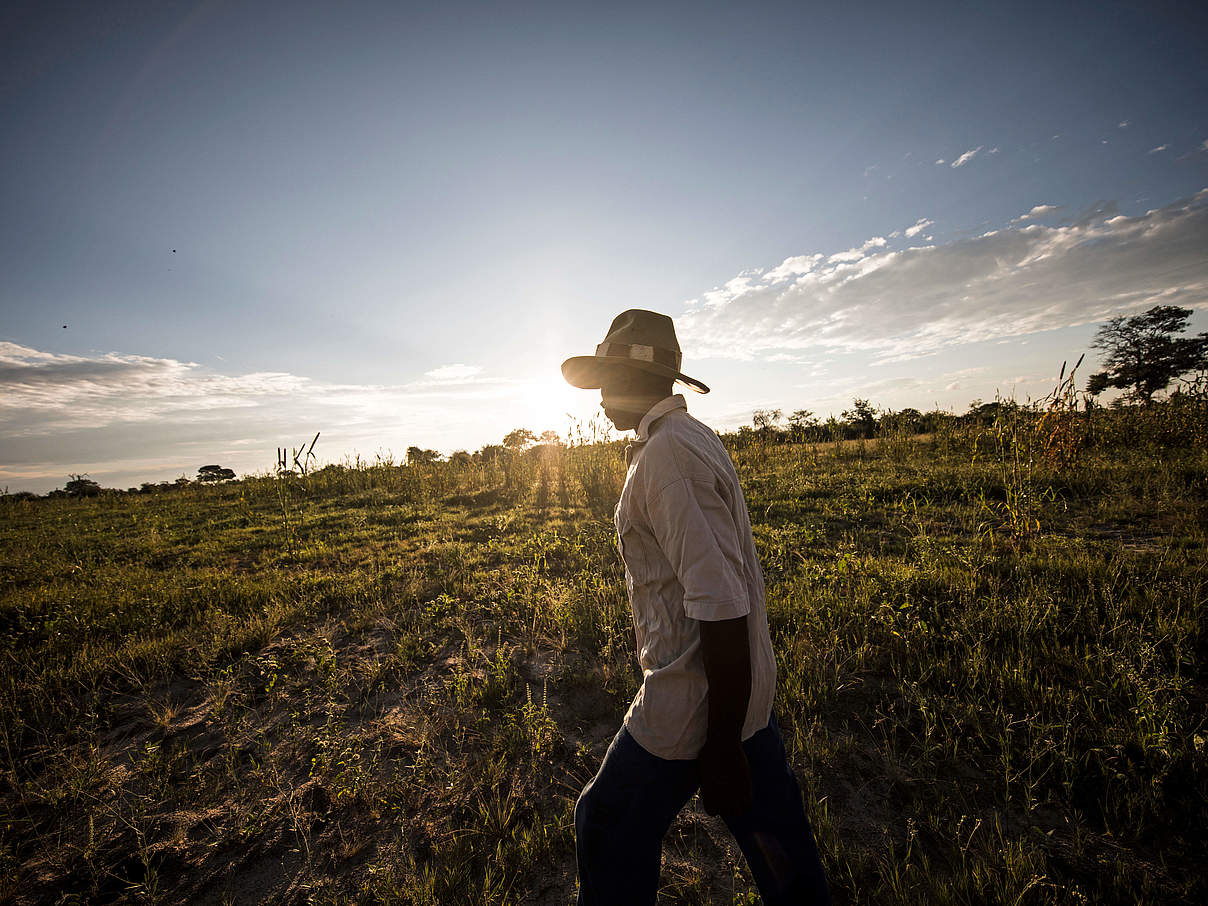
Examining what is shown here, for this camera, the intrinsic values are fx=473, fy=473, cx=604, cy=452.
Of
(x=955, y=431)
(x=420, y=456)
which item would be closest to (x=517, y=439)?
(x=420, y=456)

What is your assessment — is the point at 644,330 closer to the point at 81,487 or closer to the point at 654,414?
the point at 654,414

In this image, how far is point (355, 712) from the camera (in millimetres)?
3514

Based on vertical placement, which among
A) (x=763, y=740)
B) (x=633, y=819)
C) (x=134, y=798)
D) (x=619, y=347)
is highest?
(x=619, y=347)

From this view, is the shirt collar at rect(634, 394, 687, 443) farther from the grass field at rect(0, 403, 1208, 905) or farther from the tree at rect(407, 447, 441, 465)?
the tree at rect(407, 447, 441, 465)

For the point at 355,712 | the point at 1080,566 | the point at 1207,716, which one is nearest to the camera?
the point at 1207,716

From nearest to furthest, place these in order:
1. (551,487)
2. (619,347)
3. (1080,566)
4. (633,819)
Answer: (633,819), (619,347), (1080,566), (551,487)

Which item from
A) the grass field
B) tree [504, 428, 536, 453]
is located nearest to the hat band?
the grass field

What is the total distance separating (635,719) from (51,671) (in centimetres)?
545

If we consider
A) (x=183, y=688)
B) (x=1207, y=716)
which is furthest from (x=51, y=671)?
(x=1207, y=716)

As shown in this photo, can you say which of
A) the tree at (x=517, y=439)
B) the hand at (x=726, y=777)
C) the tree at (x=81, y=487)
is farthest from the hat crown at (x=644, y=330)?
the tree at (x=81, y=487)

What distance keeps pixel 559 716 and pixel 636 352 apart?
282 cm

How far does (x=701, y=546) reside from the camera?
1.30 metres

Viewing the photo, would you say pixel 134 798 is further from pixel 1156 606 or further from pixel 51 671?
pixel 1156 606

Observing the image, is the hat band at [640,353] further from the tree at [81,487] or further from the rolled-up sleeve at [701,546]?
the tree at [81,487]
